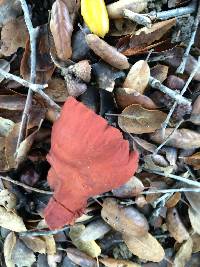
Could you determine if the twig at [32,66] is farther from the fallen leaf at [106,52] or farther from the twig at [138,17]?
the twig at [138,17]

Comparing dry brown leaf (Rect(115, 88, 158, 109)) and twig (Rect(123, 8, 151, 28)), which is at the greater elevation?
twig (Rect(123, 8, 151, 28))

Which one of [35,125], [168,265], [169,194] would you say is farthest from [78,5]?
[168,265]

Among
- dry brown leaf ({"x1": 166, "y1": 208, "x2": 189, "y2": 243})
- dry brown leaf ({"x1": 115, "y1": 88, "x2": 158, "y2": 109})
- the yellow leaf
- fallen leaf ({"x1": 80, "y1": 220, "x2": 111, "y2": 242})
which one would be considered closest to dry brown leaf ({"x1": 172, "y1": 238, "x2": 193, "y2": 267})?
dry brown leaf ({"x1": 166, "y1": 208, "x2": 189, "y2": 243})

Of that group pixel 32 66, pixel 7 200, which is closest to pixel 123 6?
pixel 32 66

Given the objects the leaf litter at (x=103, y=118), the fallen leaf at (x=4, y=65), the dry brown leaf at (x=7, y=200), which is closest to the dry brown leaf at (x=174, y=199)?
the leaf litter at (x=103, y=118)

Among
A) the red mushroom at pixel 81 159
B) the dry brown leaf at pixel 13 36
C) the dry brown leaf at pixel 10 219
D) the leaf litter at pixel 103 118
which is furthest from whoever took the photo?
the dry brown leaf at pixel 10 219

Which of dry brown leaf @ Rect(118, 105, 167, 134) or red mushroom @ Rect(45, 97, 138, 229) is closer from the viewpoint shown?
red mushroom @ Rect(45, 97, 138, 229)

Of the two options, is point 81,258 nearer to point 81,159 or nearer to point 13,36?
point 81,159

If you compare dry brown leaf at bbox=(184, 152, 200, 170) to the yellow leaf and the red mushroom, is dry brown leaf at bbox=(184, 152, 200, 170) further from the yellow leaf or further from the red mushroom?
the yellow leaf
